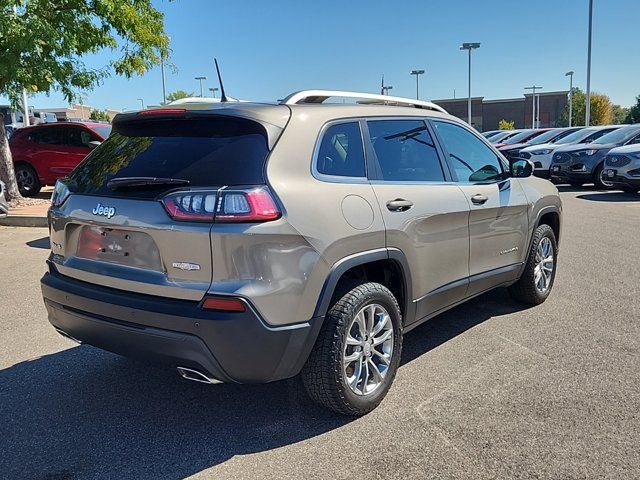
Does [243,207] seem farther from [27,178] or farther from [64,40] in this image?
[27,178]

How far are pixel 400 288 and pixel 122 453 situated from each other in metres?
1.85

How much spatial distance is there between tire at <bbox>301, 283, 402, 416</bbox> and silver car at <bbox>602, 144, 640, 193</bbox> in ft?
38.0

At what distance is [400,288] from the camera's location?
3678 millimetres

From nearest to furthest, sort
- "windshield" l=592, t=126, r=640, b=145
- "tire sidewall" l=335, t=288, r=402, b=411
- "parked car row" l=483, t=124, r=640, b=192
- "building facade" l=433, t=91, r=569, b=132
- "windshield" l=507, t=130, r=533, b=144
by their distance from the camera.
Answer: "tire sidewall" l=335, t=288, r=402, b=411 < "parked car row" l=483, t=124, r=640, b=192 < "windshield" l=592, t=126, r=640, b=145 < "windshield" l=507, t=130, r=533, b=144 < "building facade" l=433, t=91, r=569, b=132

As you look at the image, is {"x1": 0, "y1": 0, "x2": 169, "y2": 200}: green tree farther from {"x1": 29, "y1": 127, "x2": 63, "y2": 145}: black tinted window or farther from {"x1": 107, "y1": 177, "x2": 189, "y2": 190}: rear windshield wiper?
{"x1": 107, "y1": 177, "x2": 189, "y2": 190}: rear windshield wiper

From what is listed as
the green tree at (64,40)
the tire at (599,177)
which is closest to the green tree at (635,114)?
the tire at (599,177)

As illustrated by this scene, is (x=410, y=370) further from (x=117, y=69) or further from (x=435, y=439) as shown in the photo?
(x=117, y=69)

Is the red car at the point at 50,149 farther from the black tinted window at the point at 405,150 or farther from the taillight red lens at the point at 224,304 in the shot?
the taillight red lens at the point at 224,304

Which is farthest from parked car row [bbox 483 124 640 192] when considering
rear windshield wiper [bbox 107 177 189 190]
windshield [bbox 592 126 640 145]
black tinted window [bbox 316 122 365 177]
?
rear windshield wiper [bbox 107 177 189 190]

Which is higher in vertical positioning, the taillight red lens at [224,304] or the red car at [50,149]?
the red car at [50,149]

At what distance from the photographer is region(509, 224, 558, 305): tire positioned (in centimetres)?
521

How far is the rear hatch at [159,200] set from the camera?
111 inches

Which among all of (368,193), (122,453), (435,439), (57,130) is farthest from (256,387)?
(57,130)

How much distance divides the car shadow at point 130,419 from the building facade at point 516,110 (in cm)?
7449
